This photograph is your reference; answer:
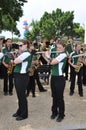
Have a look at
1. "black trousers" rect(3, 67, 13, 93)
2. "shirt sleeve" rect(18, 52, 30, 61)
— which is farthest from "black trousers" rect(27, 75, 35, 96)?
"shirt sleeve" rect(18, 52, 30, 61)

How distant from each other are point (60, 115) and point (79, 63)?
3.75 meters

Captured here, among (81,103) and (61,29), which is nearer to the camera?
(81,103)

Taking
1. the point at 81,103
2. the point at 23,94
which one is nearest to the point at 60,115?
the point at 23,94

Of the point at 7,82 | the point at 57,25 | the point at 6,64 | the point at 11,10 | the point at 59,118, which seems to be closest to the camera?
the point at 59,118

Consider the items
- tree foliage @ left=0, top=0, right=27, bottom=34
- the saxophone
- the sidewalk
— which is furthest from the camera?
tree foliage @ left=0, top=0, right=27, bottom=34

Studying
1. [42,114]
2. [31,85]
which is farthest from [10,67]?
[42,114]

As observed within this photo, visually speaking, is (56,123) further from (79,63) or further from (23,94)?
(79,63)

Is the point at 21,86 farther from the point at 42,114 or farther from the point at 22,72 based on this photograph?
the point at 42,114

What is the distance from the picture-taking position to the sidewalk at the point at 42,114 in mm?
9078

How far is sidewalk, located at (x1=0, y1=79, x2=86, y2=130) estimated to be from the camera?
9078 millimetres

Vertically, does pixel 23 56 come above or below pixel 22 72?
above

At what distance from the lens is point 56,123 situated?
370 inches

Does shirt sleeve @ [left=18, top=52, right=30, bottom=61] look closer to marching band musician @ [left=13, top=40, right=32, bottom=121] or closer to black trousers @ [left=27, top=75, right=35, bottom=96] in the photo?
marching band musician @ [left=13, top=40, right=32, bottom=121]

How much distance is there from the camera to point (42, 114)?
406 inches
